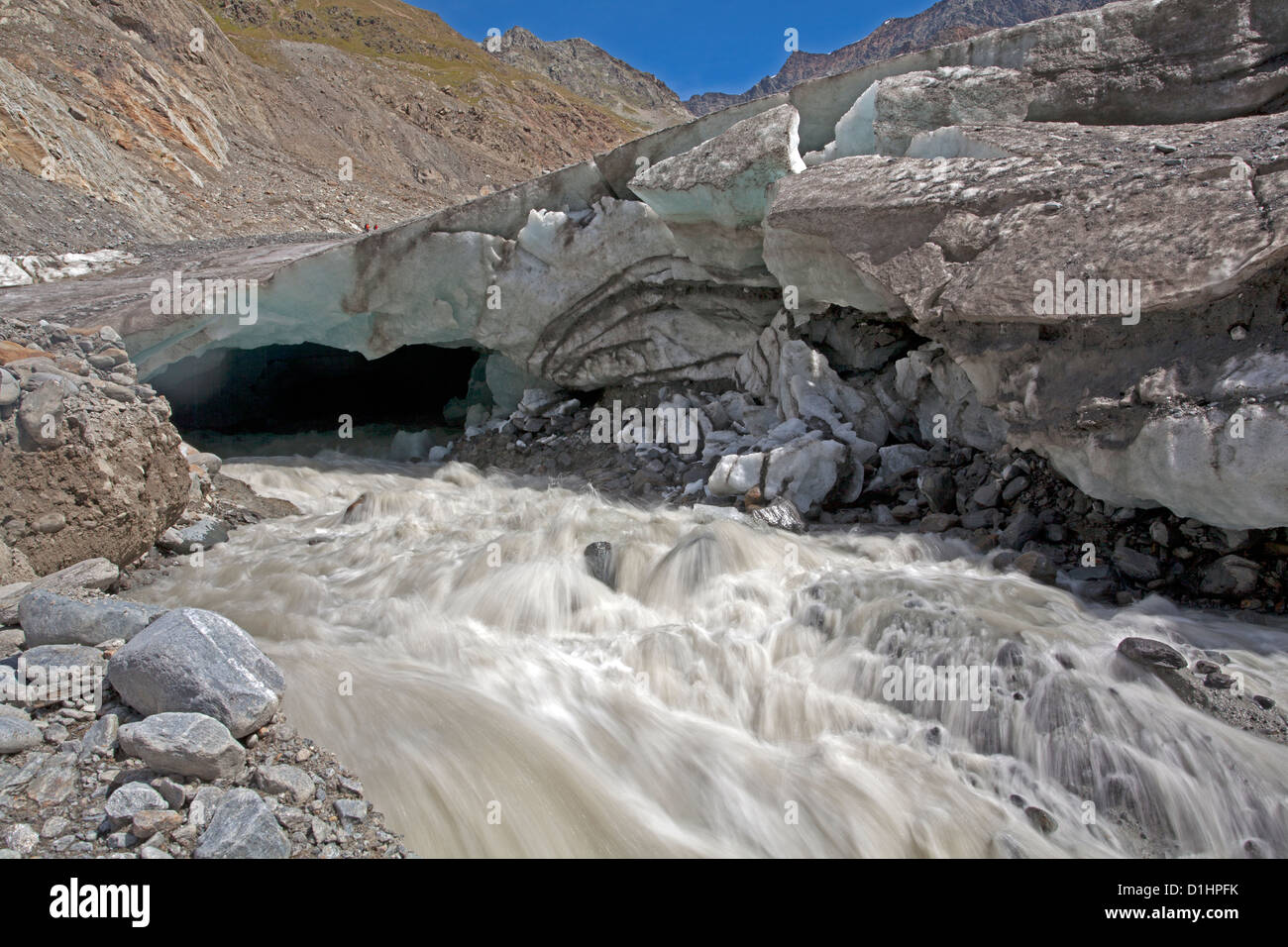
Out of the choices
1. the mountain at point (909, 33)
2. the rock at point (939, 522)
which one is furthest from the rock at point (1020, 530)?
the mountain at point (909, 33)

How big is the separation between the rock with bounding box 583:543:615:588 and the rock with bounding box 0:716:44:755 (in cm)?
283

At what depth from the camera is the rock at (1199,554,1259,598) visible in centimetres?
367

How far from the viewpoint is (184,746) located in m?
2.40

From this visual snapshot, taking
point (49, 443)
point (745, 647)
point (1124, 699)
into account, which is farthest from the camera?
point (49, 443)

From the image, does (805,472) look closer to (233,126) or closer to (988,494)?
(988,494)

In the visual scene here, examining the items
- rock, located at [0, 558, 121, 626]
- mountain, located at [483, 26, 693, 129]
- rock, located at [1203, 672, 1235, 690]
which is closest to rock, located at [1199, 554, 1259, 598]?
rock, located at [1203, 672, 1235, 690]

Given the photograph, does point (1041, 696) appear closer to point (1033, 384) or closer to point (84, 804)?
point (1033, 384)

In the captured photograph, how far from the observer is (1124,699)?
9.89ft

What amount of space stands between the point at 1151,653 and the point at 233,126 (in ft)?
83.2

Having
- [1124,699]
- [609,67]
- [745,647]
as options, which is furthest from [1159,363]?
[609,67]

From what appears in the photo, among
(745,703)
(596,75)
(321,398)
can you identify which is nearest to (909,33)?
(596,75)

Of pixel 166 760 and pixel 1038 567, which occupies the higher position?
pixel 1038 567

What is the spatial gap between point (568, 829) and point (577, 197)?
676 centimetres
